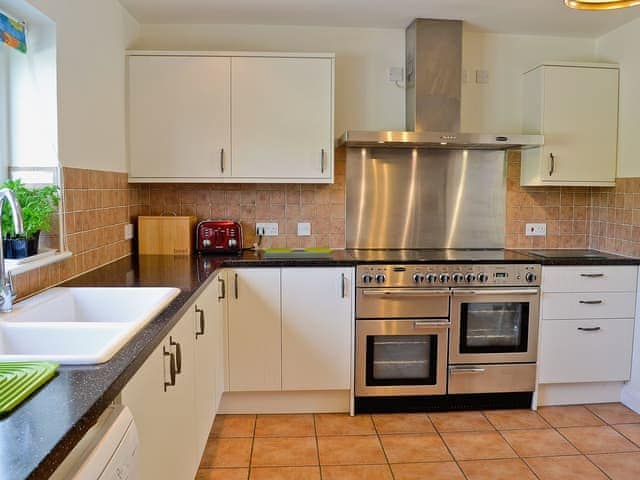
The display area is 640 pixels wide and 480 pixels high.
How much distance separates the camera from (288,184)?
365 cm

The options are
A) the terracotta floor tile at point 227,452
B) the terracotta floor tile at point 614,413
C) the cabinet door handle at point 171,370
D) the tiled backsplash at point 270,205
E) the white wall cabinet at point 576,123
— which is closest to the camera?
the cabinet door handle at point 171,370

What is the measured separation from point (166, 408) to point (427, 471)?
4.69 feet

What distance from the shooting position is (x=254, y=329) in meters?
3.16

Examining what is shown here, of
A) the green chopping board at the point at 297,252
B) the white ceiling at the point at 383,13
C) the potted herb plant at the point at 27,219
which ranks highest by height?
the white ceiling at the point at 383,13

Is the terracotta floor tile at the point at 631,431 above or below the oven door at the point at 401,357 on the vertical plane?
below

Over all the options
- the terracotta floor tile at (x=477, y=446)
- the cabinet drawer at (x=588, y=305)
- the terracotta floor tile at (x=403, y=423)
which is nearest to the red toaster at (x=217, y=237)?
the terracotta floor tile at (x=403, y=423)

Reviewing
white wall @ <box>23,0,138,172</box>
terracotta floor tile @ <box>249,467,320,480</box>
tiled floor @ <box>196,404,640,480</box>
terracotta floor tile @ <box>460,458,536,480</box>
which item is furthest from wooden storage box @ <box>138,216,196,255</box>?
terracotta floor tile @ <box>460,458,536,480</box>

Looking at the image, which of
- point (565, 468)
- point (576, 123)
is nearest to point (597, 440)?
point (565, 468)

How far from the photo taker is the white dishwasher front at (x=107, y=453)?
99cm

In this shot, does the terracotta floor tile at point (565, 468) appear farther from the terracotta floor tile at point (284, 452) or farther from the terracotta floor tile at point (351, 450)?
the terracotta floor tile at point (284, 452)

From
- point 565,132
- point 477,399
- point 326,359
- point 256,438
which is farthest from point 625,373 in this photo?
point 256,438

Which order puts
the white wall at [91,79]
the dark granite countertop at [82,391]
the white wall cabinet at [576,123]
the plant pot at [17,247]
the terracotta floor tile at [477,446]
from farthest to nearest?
the white wall cabinet at [576,123] → the terracotta floor tile at [477,446] → the white wall at [91,79] → the plant pot at [17,247] → the dark granite countertop at [82,391]

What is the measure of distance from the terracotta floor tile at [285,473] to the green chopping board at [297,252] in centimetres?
121

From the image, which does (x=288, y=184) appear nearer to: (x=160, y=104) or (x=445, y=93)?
(x=160, y=104)
